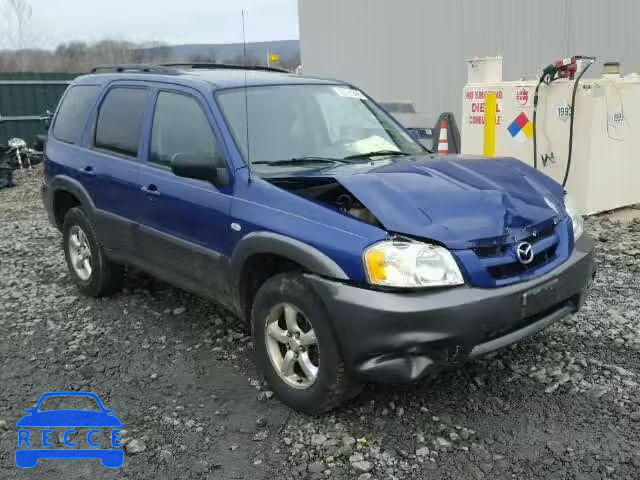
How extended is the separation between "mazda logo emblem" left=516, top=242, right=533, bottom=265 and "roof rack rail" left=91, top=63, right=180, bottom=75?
278 centimetres

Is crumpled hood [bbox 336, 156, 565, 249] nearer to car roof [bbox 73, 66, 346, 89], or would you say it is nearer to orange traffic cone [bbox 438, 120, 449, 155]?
car roof [bbox 73, 66, 346, 89]

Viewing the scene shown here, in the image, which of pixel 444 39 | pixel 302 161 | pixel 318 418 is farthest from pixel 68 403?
pixel 444 39

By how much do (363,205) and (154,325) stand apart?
7.93ft

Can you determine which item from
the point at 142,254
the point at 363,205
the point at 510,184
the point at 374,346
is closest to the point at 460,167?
the point at 510,184

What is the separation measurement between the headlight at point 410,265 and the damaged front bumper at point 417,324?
0.06 m

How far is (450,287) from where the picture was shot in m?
3.05

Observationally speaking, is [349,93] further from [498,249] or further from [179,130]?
[498,249]

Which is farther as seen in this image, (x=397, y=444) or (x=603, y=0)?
(x=603, y=0)

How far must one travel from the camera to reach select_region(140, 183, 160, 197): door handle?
4.38m

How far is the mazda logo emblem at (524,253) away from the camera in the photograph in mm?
3242

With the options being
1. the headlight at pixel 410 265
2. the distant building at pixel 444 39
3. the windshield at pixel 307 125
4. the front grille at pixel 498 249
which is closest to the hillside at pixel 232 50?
the windshield at pixel 307 125

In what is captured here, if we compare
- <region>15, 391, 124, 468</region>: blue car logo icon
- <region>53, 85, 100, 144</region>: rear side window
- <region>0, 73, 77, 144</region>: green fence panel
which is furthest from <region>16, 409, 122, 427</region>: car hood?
<region>0, 73, 77, 144</region>: green fence panel

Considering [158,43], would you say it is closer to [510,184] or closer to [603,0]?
[510,184]

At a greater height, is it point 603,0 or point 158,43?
point 603,0
